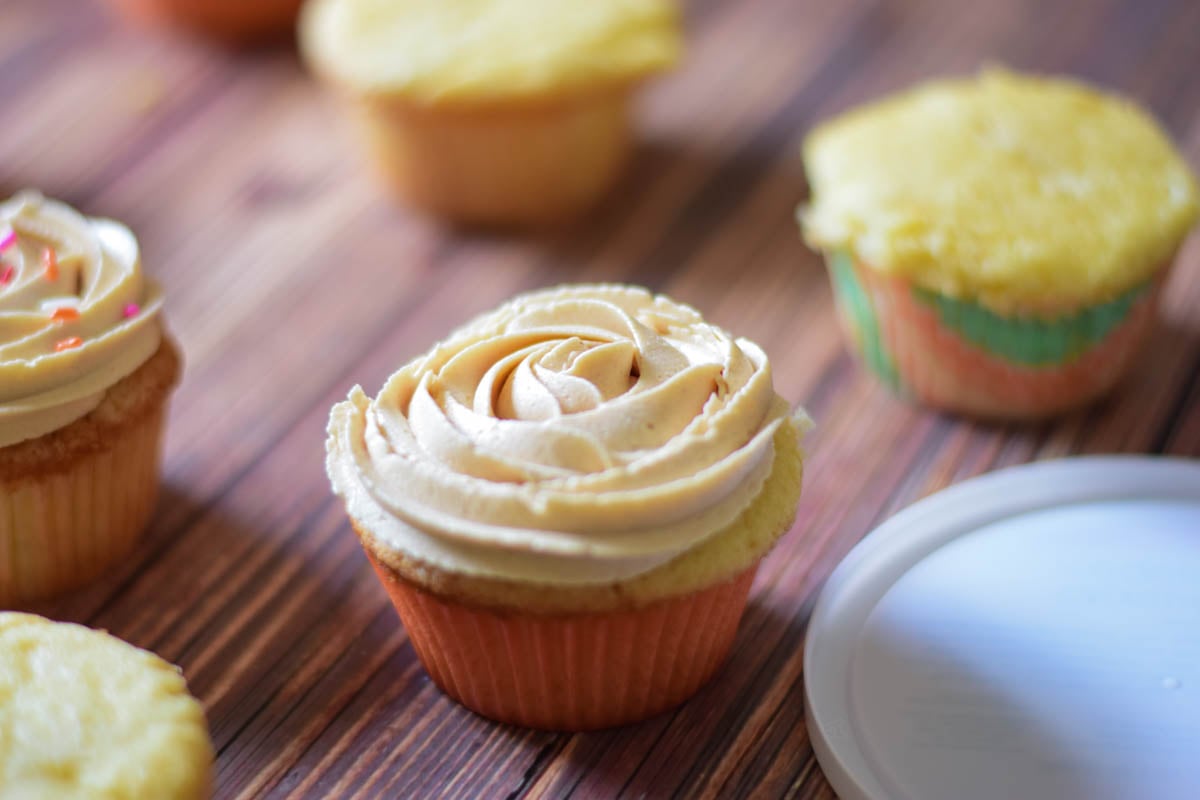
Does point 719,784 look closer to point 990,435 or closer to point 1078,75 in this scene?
point 990,435

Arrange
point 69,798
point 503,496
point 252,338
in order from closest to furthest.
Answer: point 69,798 < point 503,496 < point 252,338

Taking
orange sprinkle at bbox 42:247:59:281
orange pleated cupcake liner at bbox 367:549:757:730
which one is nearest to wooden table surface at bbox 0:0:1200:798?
orange pleated cupcake liner at bbox 367:549:757:730

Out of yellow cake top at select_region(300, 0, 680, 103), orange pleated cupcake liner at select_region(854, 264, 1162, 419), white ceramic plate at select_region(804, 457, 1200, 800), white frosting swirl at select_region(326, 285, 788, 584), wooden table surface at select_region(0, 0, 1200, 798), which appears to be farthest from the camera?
yellow cake top at select_region(300, 0, 680, 103)

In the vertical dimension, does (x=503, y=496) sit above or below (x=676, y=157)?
above

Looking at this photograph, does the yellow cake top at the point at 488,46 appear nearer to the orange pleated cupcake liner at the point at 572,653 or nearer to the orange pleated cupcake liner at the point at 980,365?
the orange pleated cupcake liner at the point at 980,365

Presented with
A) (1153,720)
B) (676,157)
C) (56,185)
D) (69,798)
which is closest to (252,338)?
(56,185)

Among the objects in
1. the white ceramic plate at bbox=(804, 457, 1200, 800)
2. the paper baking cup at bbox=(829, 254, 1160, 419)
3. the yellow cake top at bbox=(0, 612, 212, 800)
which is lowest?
the white ceramic plate at bbox=(804, 457, 1200, 800)

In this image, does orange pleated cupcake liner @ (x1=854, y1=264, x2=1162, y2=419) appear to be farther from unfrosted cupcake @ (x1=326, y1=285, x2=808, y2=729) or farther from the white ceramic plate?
unfrosted cupcake @ (x1=326, y1=285, x2=808, y2=729)

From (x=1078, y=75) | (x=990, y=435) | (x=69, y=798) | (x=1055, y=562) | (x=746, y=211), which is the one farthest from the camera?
(x=1078, y=75)

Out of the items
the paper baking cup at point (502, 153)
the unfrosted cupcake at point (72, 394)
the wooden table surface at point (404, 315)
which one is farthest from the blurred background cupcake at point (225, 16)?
the unfrosted cupcake at point (72, 394)
